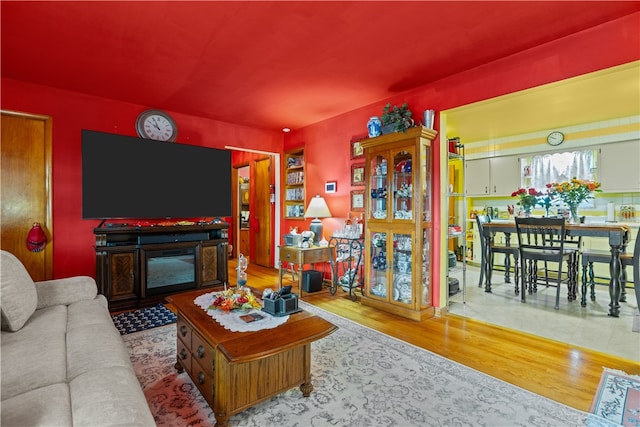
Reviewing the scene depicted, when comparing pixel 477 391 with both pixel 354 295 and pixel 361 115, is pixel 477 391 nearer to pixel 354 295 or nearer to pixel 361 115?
pixel 354 295

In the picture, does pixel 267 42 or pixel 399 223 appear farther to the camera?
pixel 399 223

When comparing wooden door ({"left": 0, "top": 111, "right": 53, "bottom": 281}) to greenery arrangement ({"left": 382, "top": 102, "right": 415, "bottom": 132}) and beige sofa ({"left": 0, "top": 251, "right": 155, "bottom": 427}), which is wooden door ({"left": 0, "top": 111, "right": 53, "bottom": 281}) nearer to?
beige sofa ({"left": 0, "top": 251, "right": 155, "bottom": 427})

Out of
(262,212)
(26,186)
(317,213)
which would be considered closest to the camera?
(26,186)

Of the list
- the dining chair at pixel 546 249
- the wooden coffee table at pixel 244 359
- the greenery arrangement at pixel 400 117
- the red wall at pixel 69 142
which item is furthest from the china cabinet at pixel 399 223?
the red wall at pixel 69 142

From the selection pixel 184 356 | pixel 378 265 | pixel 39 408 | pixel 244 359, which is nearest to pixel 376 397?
pixel 244 359

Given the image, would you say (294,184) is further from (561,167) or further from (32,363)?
(561,167)

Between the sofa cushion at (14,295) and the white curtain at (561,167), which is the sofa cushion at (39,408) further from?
the white curtain at (561,167)

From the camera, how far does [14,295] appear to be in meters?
1.71

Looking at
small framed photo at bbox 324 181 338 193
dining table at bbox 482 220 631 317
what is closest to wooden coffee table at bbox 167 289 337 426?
small framed photo at bbox 324 181 338 193

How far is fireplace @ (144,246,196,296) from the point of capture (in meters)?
3.68

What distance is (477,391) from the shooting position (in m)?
1.92

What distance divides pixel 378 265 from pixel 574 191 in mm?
2517

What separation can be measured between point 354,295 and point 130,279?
266 centimetres

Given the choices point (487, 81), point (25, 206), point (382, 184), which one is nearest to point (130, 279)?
point (25, 206)
